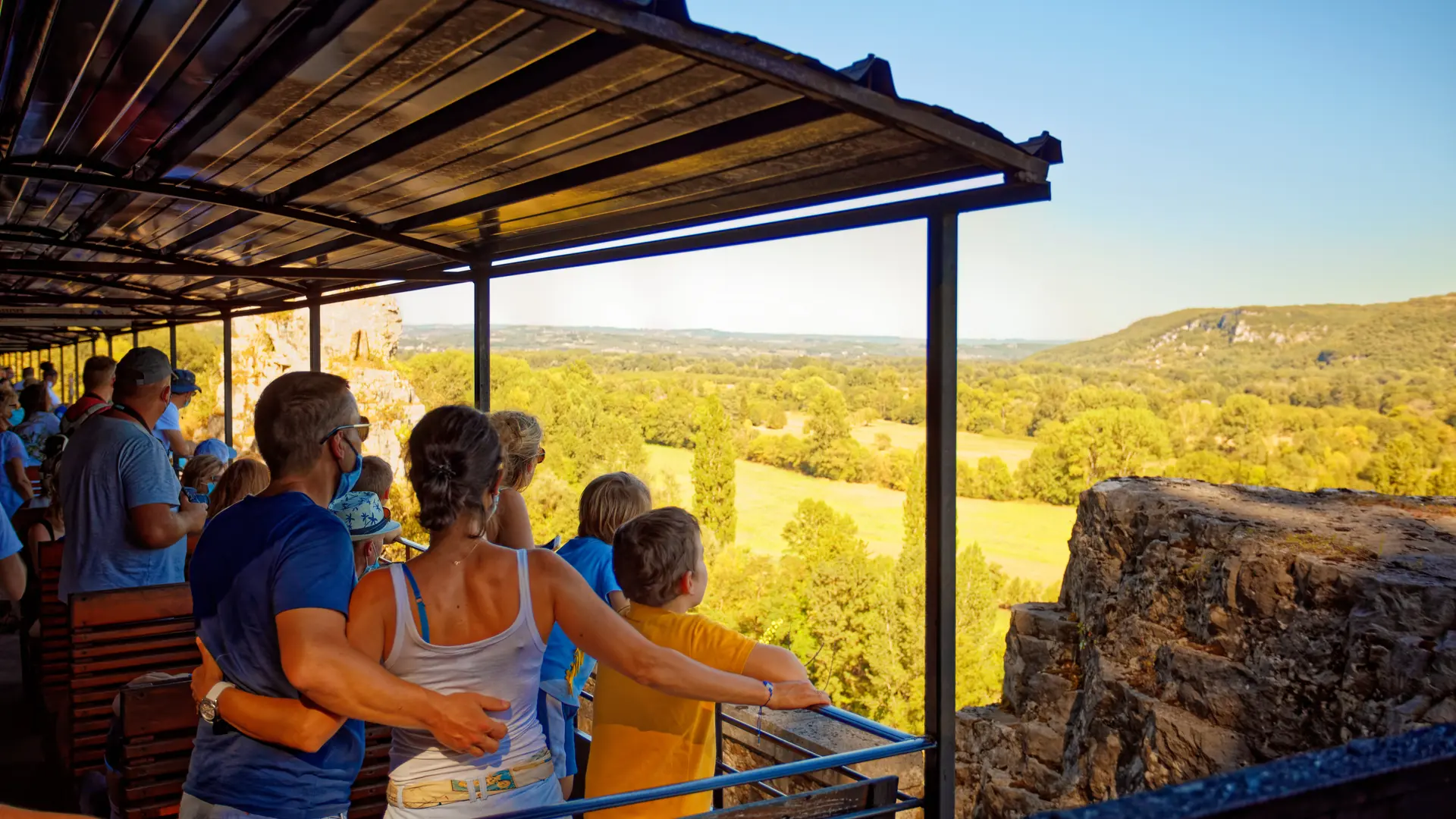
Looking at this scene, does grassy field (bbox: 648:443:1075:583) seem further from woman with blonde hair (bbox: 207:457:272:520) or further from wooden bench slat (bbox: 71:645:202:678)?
woman with blonde hair (bbox: 207:457:272:520)

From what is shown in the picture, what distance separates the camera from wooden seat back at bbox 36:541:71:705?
336 cm

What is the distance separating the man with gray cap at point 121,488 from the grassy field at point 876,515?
207 ft

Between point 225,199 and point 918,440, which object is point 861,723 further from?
point 918,440

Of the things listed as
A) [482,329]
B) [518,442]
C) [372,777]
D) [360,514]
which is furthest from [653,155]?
[482,329]

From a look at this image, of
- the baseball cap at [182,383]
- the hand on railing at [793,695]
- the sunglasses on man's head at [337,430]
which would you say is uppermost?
the baseball cap at [182,383]

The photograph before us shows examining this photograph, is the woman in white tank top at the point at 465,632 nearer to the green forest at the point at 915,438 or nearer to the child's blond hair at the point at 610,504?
the child's blond hair at the point at 610,504

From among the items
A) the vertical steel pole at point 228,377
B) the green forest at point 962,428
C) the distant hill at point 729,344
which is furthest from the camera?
the distant hill at point 729,344

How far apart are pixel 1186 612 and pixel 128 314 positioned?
15969 millimetres

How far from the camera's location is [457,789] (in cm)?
164

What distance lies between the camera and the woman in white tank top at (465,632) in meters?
1.58

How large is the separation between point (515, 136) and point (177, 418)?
4144mm

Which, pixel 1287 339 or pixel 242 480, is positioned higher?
pixel 1287 339

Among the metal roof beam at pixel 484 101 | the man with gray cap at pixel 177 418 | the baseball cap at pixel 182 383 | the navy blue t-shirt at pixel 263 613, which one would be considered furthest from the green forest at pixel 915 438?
the navy blue t-shirt at pixel 263 613

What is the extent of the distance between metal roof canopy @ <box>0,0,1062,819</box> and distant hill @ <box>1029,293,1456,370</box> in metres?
76.0
